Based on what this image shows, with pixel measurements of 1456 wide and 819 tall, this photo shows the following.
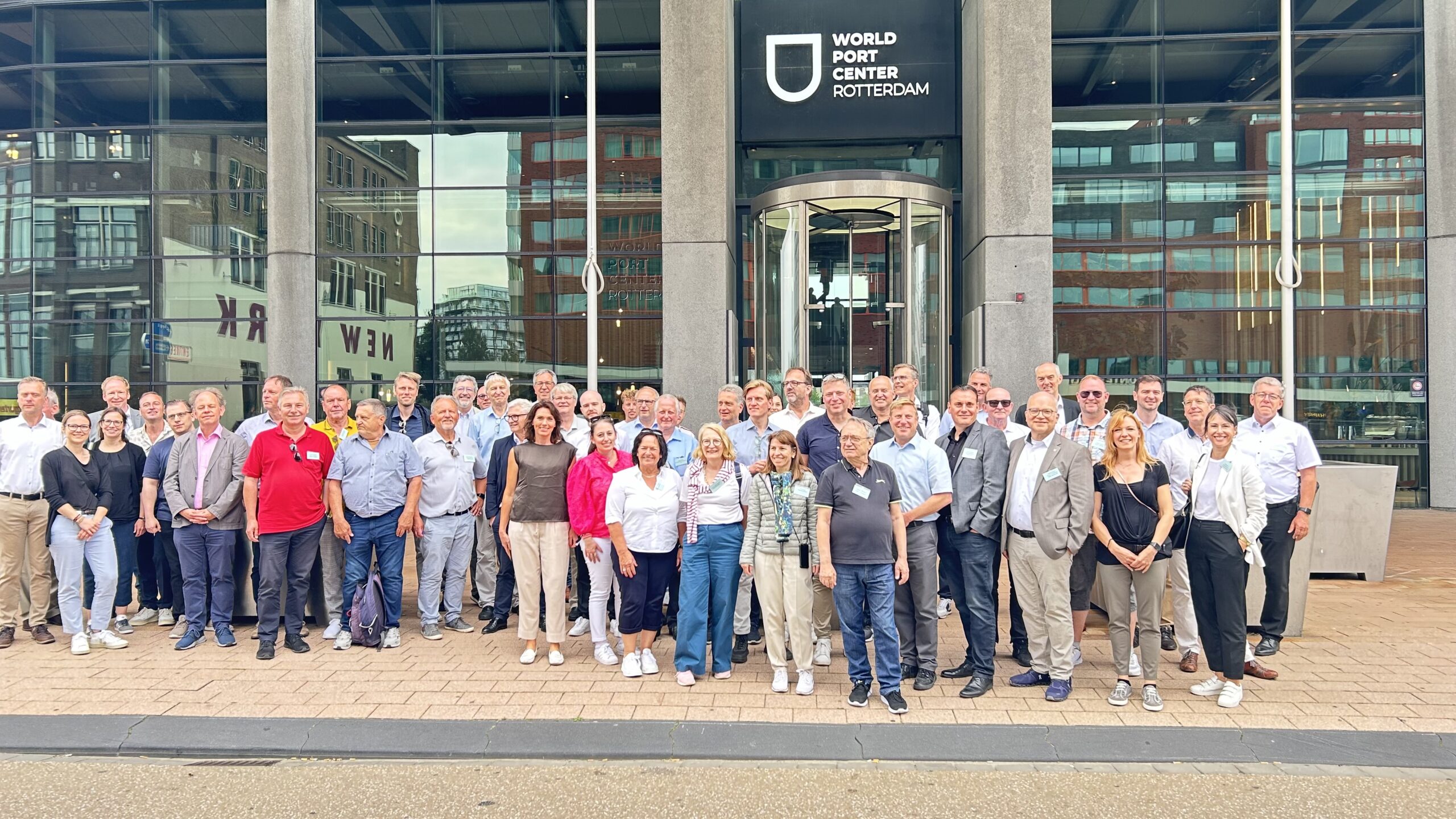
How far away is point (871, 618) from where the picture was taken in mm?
5785

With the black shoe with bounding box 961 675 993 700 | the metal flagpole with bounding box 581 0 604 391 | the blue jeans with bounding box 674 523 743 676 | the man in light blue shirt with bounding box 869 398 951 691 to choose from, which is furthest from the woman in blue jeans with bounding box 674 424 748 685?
the metal flagpole with bounding box 581 0 604 391

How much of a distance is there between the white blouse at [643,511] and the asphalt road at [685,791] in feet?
6.11

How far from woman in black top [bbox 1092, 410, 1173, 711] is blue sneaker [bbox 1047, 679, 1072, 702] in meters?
0.28

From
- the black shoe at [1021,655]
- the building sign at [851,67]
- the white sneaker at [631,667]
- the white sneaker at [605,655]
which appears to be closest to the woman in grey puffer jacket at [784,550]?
the white sneaker at [631,667]

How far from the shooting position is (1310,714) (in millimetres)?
5504

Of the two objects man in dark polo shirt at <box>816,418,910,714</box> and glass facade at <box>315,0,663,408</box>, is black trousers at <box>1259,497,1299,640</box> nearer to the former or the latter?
man in dark polo shirt at <box>816,418,910,714</box>

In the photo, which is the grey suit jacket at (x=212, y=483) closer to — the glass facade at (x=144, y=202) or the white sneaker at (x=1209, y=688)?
the white sneaker at (x=1209, y=688)

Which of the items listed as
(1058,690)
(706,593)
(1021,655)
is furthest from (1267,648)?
(706,593)

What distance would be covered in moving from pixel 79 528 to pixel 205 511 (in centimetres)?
104

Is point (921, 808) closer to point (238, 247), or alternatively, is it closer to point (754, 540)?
point (754, 540)

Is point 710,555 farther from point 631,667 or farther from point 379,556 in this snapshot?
point 379,556

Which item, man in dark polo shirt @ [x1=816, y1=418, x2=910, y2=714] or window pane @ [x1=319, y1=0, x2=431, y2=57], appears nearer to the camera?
man in dark polo shirt @ [x1=816, y1=418, x2=910, y2=714]

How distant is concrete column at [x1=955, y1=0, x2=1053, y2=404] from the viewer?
13859 mm

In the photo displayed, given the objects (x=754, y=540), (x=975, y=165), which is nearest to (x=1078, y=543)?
(x=754, y=540)
